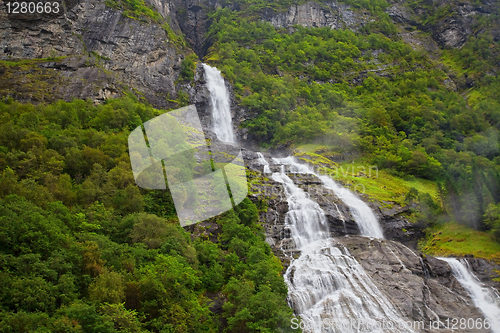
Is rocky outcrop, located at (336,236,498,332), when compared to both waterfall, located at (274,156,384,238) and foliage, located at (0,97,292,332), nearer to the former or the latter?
waterfall, located at (274,156,384,238)

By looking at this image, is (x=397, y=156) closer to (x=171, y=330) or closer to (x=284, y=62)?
(x=284, y=62)

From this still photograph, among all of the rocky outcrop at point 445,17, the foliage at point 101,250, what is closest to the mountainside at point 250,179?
the foliage at point 101,250

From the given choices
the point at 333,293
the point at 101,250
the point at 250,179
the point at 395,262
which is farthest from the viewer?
the point at 250,179

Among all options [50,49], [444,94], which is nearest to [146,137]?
[50,49]

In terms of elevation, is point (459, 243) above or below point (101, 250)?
below

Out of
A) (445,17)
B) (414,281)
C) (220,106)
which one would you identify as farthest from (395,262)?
(445,17)

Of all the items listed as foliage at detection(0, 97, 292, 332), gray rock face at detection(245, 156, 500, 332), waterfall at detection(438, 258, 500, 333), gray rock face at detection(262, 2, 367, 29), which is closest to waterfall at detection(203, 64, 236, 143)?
gray rock face at detection(245, 156, 500, 332)

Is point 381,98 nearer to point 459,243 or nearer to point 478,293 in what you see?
point 459,243
